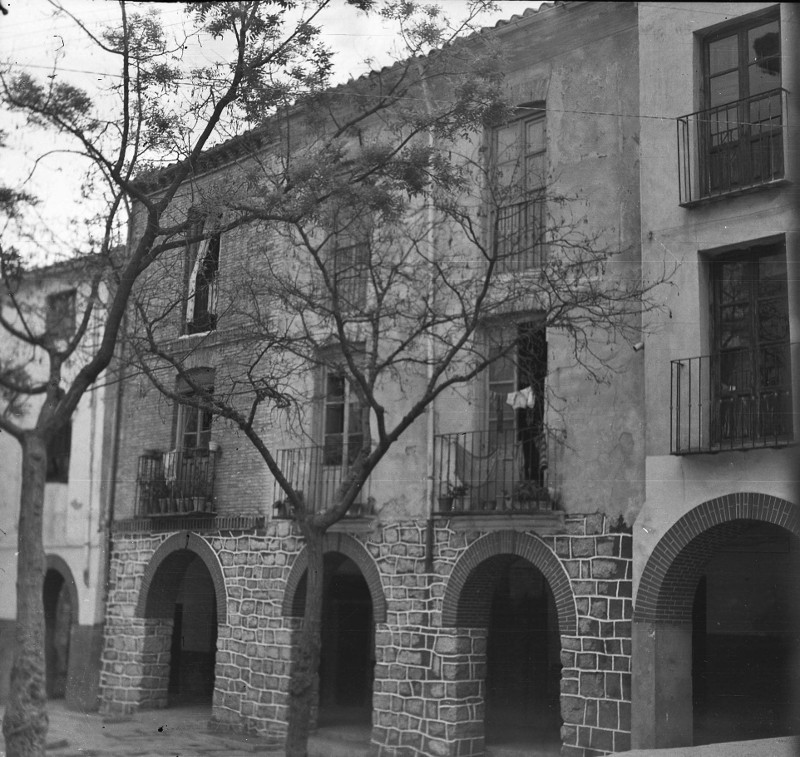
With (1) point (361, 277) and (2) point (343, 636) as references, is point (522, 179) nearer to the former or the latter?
(1) point (361, 277)

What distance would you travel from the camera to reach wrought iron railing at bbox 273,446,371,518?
16.1m

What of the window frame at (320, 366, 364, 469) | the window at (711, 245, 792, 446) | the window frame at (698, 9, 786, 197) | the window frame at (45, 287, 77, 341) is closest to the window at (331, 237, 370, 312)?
the window frame at (320, 366, 364, 469)

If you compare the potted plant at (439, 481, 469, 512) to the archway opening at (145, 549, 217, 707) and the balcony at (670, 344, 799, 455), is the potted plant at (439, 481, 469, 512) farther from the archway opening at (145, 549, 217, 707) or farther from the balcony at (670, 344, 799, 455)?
the archway opening at (145, 549, 217, 707)

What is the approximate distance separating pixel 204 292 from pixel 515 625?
7281 millimetres

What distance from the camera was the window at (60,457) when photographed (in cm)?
2055

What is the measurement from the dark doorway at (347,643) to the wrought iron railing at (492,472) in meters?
3.52

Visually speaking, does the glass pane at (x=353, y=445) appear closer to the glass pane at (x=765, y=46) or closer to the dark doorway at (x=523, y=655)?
the dark doorway at (x=523, y=655)

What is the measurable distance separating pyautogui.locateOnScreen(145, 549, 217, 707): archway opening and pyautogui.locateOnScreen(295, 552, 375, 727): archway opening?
1.93 m

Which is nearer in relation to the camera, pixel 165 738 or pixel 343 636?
pixel 165 738

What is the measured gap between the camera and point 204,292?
559 inches

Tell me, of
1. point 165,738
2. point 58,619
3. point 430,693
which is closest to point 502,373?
point 430,693

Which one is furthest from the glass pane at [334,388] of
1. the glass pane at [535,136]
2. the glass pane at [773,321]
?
the glass pane at [773,321]

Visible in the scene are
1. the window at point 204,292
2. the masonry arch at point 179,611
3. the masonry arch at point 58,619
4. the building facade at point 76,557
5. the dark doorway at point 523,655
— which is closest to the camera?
the window at point 204,292

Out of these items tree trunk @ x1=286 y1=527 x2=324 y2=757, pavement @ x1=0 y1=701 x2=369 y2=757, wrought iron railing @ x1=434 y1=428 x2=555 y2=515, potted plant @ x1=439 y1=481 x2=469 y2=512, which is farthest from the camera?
potted plant @ x1=439 y1=481 x2=469 y2=512
